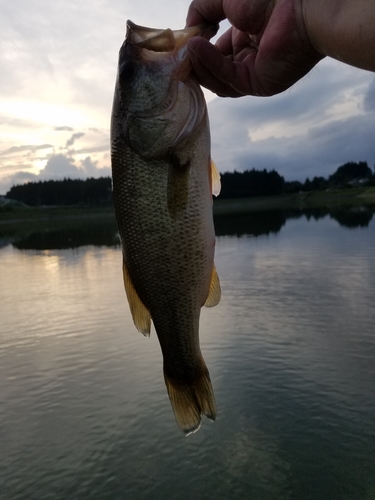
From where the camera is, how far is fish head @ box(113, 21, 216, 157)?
266 cm

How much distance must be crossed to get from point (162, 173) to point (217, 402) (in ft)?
25.2

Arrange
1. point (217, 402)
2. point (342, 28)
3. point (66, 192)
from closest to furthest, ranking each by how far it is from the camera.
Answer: point (342, 28) → point (217, 402) → point (66, 192)

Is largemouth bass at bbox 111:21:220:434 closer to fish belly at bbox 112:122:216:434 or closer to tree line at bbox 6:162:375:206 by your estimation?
fish belly at bbox 112:122:216:434

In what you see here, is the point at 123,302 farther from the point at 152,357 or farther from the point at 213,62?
the point at 213,62

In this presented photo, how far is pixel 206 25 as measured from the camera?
8.73 feet

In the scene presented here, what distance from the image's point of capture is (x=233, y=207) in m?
79.2

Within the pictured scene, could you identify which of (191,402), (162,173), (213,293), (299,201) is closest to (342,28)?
(162,173)

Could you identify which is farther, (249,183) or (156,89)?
(249,183)

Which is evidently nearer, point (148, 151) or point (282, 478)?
point (148, 151)

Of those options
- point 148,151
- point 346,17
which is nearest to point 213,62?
point 148,151

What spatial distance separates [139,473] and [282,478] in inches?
84.4

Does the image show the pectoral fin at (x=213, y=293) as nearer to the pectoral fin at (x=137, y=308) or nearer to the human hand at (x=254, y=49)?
the pectoral fin at (x=137, y=308)

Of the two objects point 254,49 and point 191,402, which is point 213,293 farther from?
point 254,49

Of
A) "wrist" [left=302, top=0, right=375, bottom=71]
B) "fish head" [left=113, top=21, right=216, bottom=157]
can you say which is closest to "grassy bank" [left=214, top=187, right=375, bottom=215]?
"fish head" [left=113, top=21, right=216, bottom=157]
